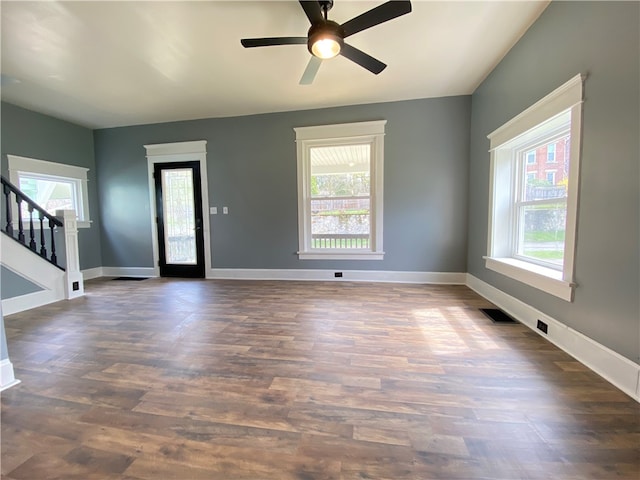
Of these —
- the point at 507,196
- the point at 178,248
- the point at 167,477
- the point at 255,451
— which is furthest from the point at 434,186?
the point at 178,248

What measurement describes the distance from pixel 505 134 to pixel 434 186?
1220 mm

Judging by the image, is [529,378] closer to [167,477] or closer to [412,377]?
[412,377]

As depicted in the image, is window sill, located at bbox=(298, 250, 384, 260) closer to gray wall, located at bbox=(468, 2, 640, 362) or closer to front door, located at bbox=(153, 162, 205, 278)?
front door, located at bbox=(153, 162, 205, 278)

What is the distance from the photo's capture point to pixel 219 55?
2.74 meters

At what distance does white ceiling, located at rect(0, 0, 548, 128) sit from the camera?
7.18ft

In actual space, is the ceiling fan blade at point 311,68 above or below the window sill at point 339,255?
above

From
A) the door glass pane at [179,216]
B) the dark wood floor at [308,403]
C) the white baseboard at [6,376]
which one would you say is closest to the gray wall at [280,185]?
the door glass pane at [179,216]

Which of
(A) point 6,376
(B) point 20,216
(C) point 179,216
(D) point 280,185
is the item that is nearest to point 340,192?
(D) point 280,185

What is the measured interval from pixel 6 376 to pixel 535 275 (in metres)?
3.95

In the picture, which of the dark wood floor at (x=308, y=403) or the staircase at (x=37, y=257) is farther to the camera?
the staircase at (x=37, y=257)

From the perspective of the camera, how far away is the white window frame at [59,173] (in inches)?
152

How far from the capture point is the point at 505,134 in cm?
285

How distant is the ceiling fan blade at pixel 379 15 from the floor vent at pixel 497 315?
273 cm

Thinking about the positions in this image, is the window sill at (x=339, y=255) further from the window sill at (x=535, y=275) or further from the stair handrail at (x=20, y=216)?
the stair handrail at (x=20, y=216)
